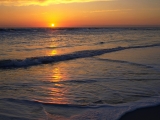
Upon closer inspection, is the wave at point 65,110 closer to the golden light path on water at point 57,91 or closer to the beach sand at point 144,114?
the beach sand at point 144,114

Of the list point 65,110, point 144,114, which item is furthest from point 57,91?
point 144,114

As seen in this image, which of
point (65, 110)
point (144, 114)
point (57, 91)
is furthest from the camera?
point (57, 91)

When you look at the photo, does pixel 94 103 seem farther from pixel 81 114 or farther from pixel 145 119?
pixel 145 119

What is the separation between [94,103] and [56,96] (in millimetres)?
1283

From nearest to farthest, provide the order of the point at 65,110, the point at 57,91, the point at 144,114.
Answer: the point at 144,114 → the point at 65,110 → the point at 57,91

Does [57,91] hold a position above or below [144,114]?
above

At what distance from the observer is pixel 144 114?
5.37 m

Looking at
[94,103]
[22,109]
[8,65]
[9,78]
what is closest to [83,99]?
[94,103]

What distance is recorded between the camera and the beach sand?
202 inches

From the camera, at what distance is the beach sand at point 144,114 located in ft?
16.8

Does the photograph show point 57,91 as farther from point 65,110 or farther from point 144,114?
point 144,114

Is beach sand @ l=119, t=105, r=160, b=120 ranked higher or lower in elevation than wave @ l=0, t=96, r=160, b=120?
lower

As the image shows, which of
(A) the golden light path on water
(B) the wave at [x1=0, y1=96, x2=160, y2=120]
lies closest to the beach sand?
(B) the wave at [x1=0, y1=96, x2=160, y2=120]

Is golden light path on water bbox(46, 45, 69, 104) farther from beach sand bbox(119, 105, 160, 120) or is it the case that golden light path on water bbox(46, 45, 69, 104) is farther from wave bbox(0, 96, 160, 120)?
beach sand bbox(119, 105, 160, 120)
